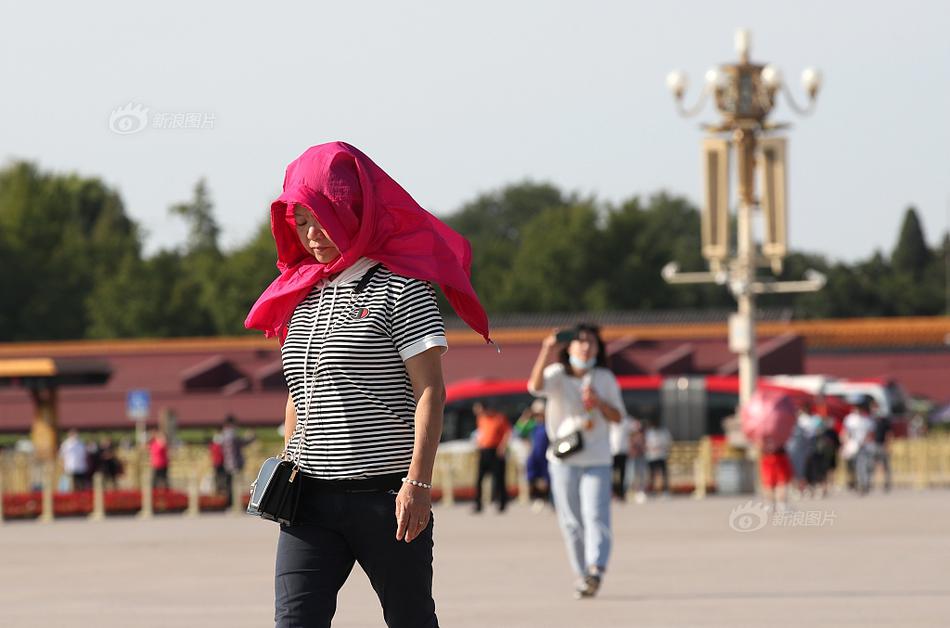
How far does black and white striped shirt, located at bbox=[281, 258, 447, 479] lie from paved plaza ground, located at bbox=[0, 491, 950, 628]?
4625 millimetres

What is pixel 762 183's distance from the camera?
116ft

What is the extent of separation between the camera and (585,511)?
38.0 feet

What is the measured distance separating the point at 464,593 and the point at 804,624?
2852 mm

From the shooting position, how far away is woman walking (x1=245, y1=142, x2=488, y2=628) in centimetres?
554

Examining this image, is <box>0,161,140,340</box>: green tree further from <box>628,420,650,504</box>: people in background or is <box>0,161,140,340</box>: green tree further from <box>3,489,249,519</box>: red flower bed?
<box>3,489,249,519</box>: red flower bed

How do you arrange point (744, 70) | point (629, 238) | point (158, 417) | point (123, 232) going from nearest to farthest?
1. point (744, 70)
2. point (158, 417)
3. point (629, 238)
4. point (123, 232)

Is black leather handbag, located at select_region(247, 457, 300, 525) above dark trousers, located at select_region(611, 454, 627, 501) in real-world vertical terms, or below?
above

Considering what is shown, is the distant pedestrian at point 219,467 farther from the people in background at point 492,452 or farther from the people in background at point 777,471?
the people in background at point 777,471

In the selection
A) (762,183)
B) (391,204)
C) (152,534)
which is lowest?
(152,534)

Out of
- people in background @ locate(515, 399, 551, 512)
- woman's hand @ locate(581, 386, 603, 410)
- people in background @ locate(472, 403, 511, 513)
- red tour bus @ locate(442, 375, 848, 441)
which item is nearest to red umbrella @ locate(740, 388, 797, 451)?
people in background @ locate(515, 399, 551, 512)

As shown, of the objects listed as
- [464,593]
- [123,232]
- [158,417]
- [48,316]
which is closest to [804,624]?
[464,593]

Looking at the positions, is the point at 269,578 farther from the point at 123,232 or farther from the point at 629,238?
the point at 123,232

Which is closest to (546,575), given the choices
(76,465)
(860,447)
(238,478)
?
(238,478)

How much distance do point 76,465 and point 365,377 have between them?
85.3ft
